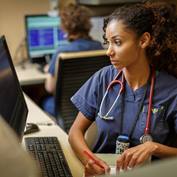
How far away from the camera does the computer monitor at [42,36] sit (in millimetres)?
3213

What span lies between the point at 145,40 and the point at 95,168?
20.2 inches

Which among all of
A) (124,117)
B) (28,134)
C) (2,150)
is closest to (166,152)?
(124,117)

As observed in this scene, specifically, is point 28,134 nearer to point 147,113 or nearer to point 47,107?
point 147,113

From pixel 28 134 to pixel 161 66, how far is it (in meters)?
0.66

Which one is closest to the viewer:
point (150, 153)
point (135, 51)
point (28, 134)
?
point (150, 153)

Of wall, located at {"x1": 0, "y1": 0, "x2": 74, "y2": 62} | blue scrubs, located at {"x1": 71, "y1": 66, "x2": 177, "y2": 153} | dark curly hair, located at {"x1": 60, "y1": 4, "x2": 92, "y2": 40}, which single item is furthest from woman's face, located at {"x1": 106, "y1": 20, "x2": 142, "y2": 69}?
wall, located at {"x1": 0, "y1": 0, "x2": 74, "y2": 62}

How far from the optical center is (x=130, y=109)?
1.45 m

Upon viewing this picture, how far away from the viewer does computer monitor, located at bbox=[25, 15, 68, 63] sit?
10.5 ft

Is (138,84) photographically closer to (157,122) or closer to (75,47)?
(157,122)

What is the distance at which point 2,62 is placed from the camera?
51.8 inches

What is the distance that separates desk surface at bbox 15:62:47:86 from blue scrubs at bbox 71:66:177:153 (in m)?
1.40

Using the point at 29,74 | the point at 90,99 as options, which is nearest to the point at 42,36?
the point at 29,74

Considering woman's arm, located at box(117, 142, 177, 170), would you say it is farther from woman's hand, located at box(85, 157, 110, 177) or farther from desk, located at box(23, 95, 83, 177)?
desk, located at box(23, 95, 83, 177)

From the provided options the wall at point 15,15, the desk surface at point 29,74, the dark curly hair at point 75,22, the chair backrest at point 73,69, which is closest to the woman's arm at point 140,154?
the chair backrest at point 73,69
